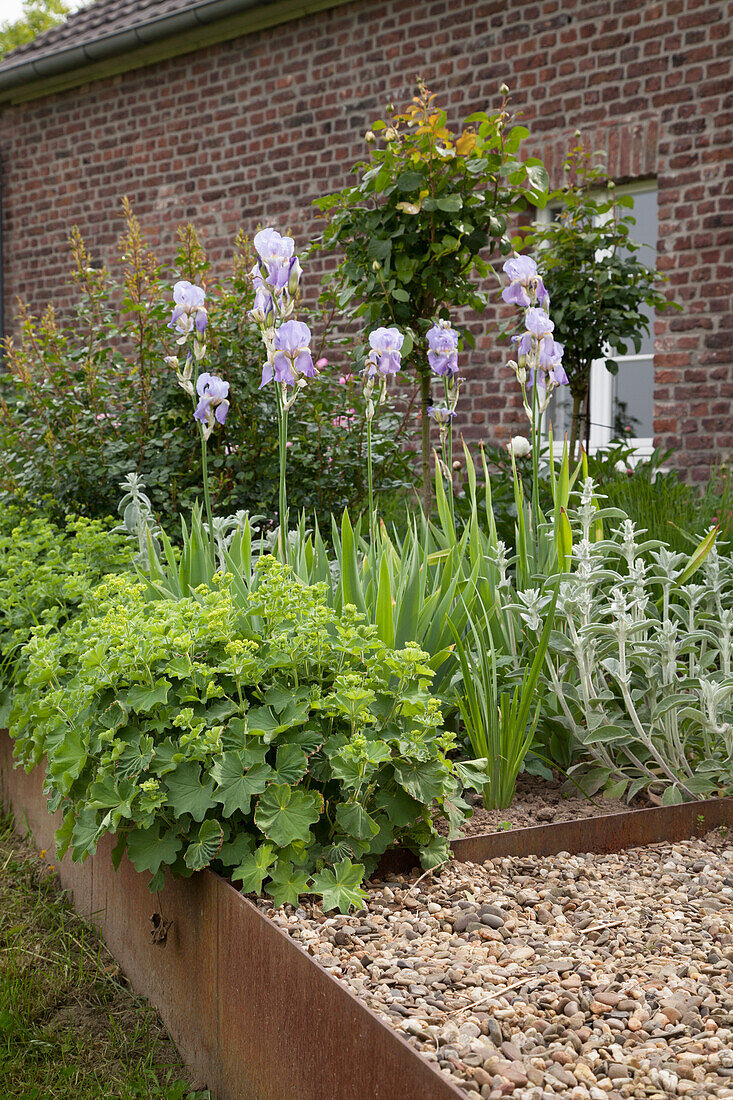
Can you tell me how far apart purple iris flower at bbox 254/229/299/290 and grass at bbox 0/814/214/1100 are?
160 cm

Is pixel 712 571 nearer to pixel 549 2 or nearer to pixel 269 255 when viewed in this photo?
pixel 269 255

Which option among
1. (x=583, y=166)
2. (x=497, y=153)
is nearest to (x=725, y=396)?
(x=583, y=166)

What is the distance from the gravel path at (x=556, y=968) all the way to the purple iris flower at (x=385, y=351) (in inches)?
50.8

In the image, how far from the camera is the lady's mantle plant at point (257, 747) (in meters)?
1.76

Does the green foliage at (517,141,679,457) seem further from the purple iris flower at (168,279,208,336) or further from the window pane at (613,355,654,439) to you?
the purple iris flower at (168,279,208,336)

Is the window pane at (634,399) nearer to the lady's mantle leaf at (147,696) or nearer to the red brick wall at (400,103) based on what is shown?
the red brick wall at (400,103)

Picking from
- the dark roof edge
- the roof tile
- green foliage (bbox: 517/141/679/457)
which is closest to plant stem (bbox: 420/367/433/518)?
green foliage (bbox: 517/141/679/457)

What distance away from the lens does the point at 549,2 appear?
6.08 metres

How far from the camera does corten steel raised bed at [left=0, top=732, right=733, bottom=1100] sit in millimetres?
1325

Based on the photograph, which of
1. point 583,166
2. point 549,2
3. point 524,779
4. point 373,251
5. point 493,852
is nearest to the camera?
point 493,852

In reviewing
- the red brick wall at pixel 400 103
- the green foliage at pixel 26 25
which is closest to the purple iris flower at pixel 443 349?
the red brick wall at pixel 400 103

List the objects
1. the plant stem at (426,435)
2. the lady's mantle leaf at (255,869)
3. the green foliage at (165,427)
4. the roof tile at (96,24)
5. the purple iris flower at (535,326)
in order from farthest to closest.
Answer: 1. the roof tile at (96,24)
2. the green foliage at (165,427)
3. the plant stem at (426,435)
4. the purple iris flower at (535,326)
5. the lady's mantle leaf at (255,869)

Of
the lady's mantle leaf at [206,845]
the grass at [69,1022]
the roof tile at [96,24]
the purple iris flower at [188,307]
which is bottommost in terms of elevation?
the grass at [69,1022]

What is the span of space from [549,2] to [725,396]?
265 centimetres
